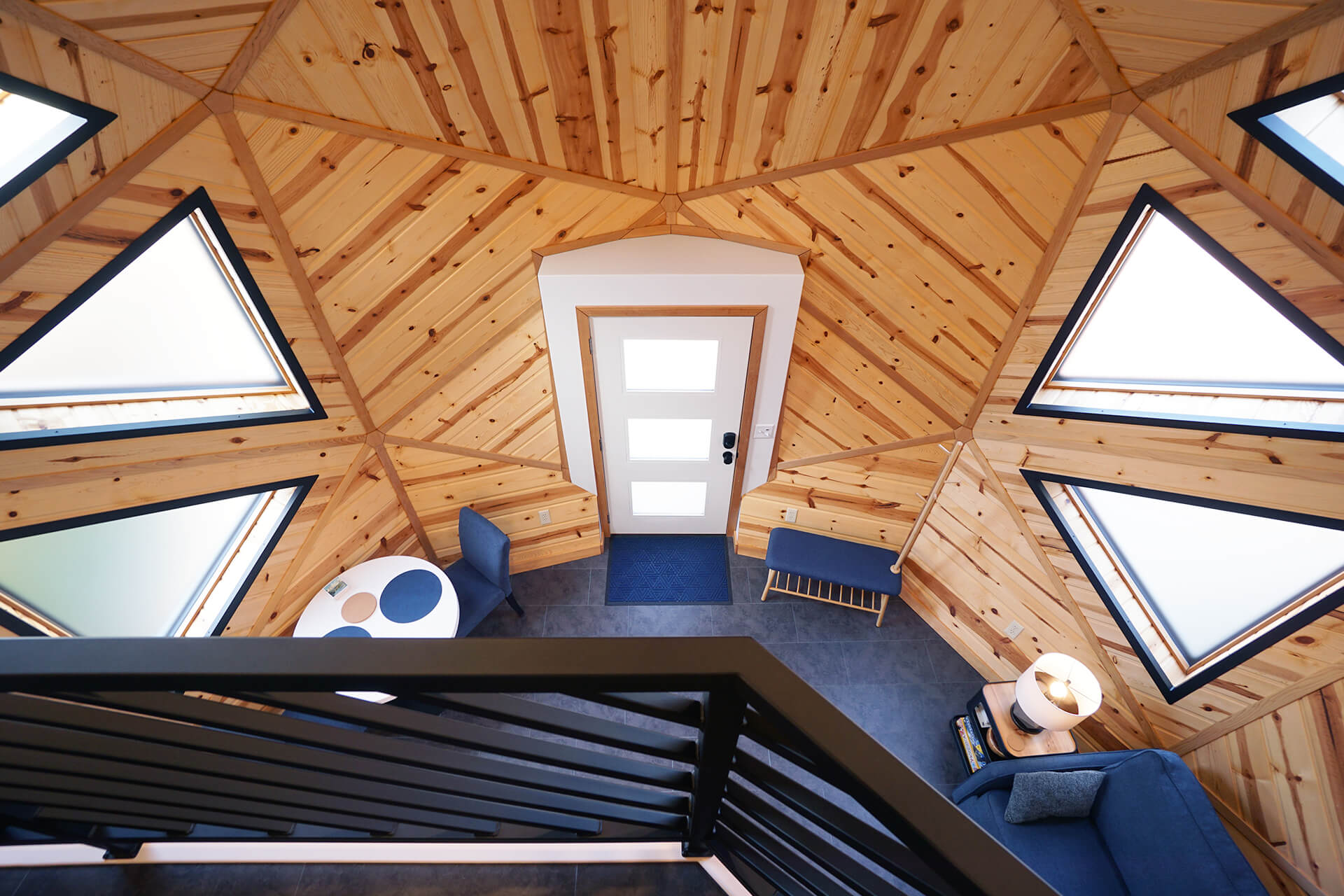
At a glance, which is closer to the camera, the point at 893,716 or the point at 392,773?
the point at 392,773

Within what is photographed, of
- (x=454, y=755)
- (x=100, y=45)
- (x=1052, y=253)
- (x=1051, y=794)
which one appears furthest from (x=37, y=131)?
(x=1051, y=794)

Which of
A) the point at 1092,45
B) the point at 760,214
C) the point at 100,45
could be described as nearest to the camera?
the point at 100,45

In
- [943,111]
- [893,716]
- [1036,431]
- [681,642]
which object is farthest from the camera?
[893,716]

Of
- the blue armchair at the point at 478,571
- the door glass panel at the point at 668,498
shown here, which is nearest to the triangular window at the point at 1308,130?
the door glass panel at the point at 668,498

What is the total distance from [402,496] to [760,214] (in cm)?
288

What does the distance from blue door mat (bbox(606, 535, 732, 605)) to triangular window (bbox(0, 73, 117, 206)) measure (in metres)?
3.63

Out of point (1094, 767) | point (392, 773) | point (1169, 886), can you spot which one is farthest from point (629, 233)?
point (1169, 886)

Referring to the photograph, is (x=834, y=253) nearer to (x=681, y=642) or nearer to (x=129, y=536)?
(x=681, y=642)

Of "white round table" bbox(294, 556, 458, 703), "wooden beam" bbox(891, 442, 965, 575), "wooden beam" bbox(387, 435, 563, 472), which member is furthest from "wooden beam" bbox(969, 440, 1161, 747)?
"white round table" bbox(294, 556, 458, 703)

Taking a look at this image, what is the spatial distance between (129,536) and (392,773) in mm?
2519

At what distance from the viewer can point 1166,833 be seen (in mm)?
2662

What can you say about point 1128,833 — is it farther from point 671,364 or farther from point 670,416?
point 671,364

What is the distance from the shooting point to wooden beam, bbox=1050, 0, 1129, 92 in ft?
7.13

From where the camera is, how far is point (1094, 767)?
3035 millimetres
